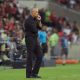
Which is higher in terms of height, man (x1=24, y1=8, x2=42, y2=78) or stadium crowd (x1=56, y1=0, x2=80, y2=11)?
man (x1=24, y1=8, x2=42, y2=78)

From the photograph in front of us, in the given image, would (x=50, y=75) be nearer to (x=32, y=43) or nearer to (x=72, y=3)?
(x=32, y=43)

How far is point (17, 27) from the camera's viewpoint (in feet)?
93.5

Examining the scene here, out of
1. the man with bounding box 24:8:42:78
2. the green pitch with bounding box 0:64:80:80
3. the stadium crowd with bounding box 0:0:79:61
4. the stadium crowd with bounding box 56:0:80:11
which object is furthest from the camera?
the stadium crowd with bounding box 56:0:80:11

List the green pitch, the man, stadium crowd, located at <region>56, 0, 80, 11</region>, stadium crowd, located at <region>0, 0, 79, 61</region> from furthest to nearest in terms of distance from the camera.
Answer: stadium crowd, located at <region>56, 0, 80, 11</region>, stadium crowd, located at <region>0, 0, 79, 61</region>, the green pitch, the man

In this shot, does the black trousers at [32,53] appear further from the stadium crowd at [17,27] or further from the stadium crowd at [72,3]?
the stadium crowd at [72,3]

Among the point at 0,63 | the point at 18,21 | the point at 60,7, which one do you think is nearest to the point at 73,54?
the point at 18,21

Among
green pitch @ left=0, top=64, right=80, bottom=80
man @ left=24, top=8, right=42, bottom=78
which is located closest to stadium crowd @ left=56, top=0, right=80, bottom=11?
green pitch @ left=0, top=64, right=80, bottom=80

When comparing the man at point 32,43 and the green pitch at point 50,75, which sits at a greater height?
the man at point 32,43

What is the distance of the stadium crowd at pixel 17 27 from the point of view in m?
24.3

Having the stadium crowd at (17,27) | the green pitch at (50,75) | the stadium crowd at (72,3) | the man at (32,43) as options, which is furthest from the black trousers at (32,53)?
the stadium crowd at (72,3)

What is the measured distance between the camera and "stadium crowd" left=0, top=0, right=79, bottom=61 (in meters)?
24.3

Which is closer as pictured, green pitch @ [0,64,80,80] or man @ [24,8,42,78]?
man @ [24,8,42,78]

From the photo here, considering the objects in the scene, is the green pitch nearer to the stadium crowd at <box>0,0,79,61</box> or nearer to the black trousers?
the black trousers

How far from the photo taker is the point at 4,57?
2428 centimetres
